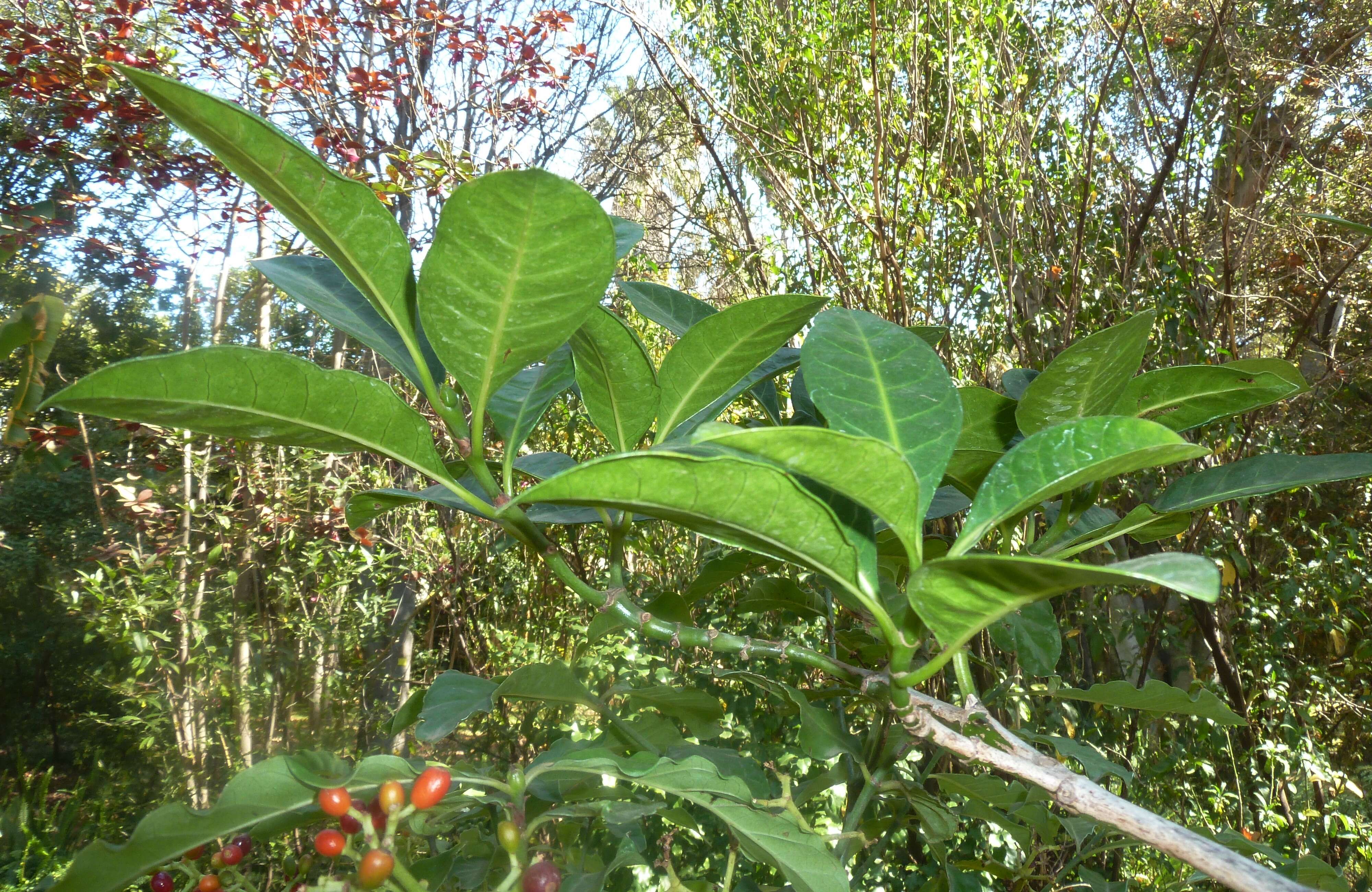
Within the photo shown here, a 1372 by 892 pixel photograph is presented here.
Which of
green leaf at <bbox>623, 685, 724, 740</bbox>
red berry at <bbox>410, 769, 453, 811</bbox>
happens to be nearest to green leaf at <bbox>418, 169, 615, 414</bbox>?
red berry at <bbox>410, 769, 453, 811</bbox>

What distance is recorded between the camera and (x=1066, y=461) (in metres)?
0.30

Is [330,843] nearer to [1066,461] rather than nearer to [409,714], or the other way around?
[409,714]

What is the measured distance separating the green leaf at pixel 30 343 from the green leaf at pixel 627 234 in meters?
0.61

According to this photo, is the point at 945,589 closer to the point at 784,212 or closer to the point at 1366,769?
the point at 784,212

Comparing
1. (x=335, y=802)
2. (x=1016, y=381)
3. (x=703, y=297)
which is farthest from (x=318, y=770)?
(x=703, y=297)

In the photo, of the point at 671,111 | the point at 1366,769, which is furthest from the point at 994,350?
the point at 671,111

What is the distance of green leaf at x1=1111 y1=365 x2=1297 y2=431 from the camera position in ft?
1.30

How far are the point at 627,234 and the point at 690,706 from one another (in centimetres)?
32

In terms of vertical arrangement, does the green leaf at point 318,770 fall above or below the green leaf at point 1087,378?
below

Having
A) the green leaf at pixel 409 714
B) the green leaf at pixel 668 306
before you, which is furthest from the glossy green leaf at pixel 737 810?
the green leaf at pixel 668 306

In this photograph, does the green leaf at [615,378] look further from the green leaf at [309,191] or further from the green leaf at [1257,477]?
the green leaf at [1257,477]

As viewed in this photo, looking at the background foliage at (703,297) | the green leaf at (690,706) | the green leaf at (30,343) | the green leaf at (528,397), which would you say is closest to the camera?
the green leaf at (528,397)

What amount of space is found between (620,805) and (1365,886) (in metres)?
1.39

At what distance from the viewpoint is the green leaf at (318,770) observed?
342mm
